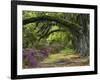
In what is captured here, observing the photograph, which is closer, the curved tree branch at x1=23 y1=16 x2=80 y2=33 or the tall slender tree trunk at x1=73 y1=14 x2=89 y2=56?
the curved tree branch at x1=23 y1=16 x2=80 y2=33

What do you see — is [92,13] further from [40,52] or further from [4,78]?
[4,78]

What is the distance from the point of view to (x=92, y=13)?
234cm

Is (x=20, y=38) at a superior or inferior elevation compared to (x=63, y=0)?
inferior

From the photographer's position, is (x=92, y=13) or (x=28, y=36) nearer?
(x=28, y=36)

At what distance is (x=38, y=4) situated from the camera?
212cm

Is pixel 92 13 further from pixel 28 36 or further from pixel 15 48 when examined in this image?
pixel 15 48

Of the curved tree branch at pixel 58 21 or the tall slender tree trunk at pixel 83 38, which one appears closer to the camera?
the curved tree branch at pixel 58 21

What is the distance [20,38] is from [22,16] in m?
0.20

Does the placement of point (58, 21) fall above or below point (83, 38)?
above

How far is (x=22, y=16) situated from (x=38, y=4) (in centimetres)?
19

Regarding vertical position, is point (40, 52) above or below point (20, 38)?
below

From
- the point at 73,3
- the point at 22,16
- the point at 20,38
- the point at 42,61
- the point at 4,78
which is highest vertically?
the point at 73,3

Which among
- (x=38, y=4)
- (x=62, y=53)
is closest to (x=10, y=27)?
(x=38, y=4)

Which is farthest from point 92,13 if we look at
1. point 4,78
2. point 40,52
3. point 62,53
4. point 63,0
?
point 4,78
